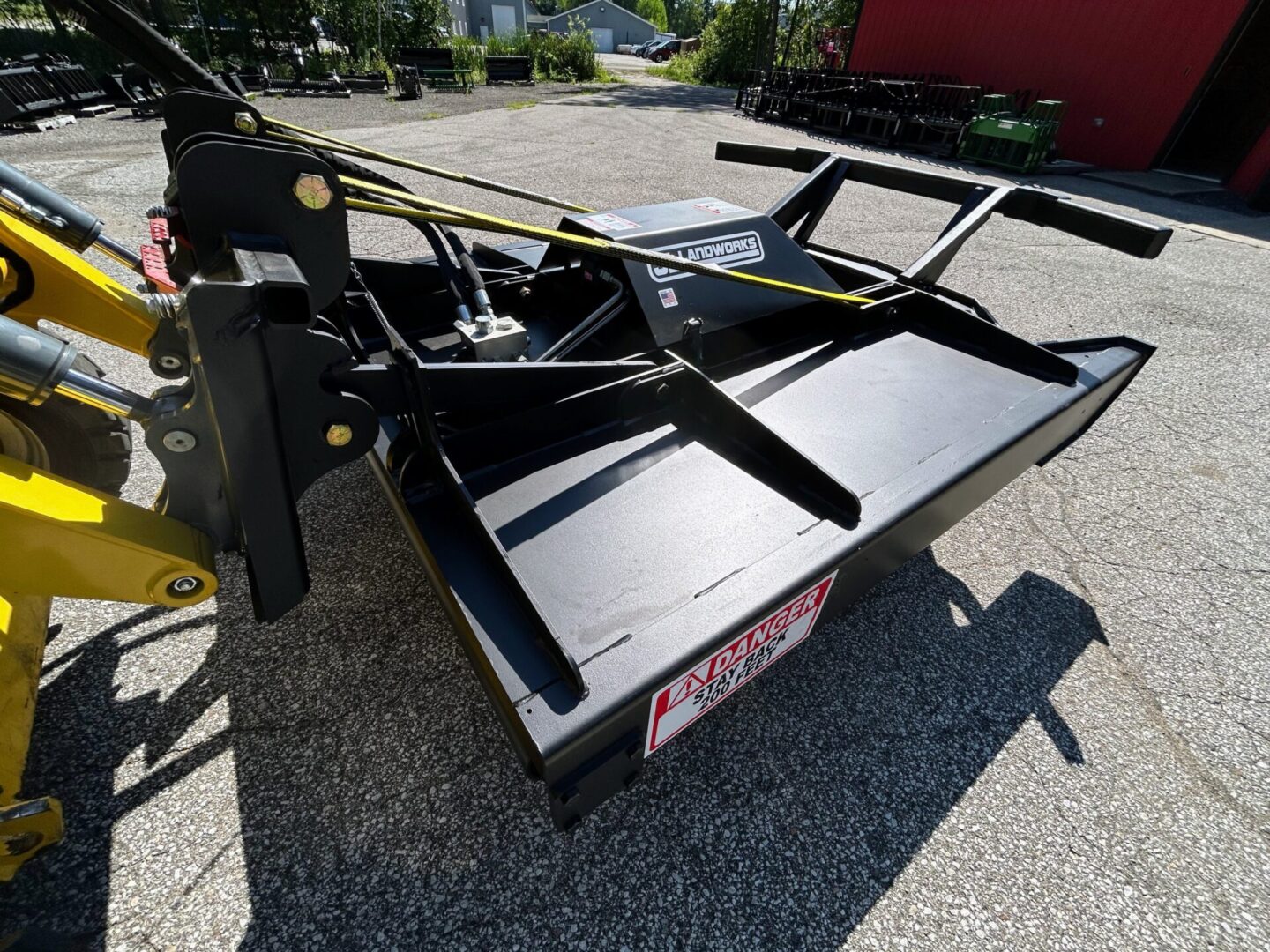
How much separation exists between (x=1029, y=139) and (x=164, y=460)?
13.1 metres

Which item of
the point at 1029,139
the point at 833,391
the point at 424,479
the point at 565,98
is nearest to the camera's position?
the point at 424,479

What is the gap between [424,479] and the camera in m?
1.48

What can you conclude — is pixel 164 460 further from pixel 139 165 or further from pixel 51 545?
pixel 139 165

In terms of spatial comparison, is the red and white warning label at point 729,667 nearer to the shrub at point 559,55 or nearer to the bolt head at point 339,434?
the bolt head at point 339,434

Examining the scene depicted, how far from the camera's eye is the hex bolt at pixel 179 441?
3.93 feet

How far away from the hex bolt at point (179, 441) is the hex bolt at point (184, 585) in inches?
10.6

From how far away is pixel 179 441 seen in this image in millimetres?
1212

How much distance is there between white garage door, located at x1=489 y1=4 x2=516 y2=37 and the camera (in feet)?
132

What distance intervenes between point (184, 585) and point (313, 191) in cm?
86

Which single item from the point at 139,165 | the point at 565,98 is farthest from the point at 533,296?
the point at 565,98

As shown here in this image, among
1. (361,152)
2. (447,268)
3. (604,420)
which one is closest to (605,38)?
(361,152)

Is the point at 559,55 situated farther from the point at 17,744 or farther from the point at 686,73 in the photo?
the point at 17,744

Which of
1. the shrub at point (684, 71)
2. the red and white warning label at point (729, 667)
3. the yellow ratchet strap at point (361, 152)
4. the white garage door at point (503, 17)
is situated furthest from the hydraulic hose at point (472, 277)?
the white garage door at point (503, 17)

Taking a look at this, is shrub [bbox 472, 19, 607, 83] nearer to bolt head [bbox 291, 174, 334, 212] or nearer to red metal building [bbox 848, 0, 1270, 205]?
red metal building [bbox 848, 0, 1270, 205]
